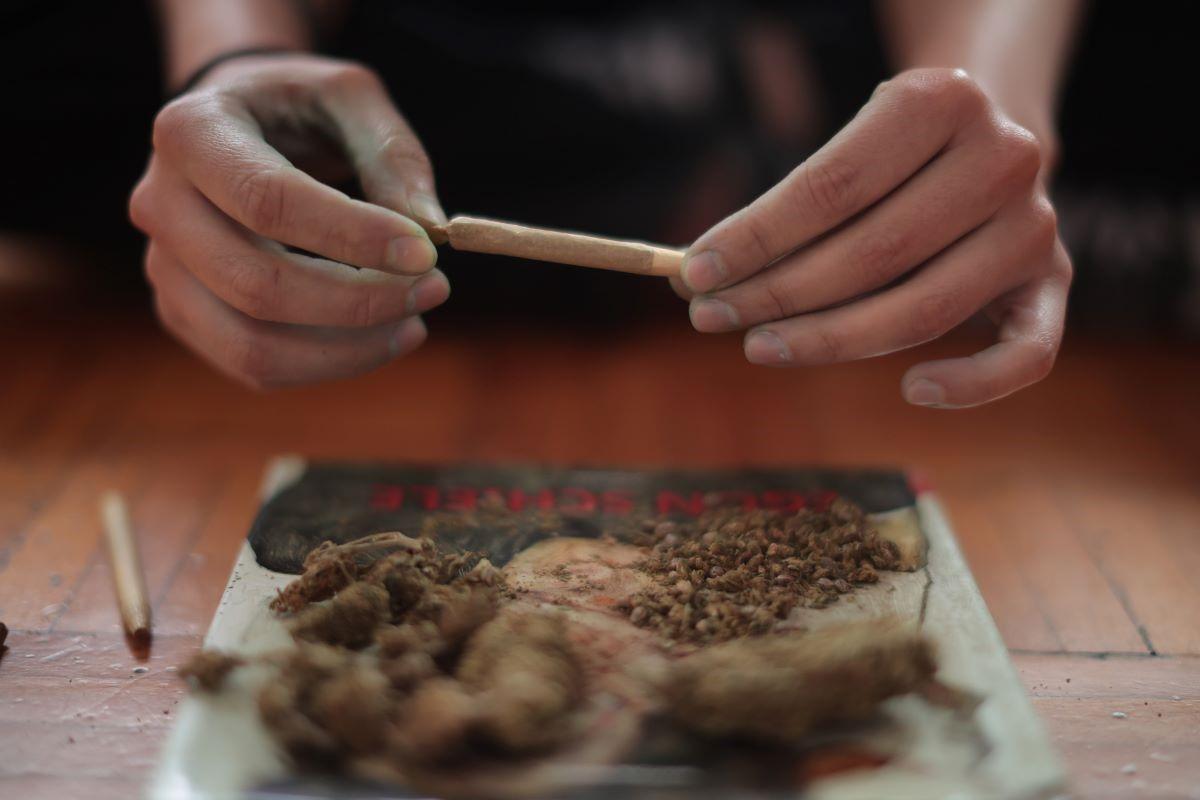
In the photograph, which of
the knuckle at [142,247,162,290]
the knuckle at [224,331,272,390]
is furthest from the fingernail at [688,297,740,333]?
the knuckle at [142,247,162,290]

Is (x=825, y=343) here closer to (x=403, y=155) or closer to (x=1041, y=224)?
(x=1041, y=224)

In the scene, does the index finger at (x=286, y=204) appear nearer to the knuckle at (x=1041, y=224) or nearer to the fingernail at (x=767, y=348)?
the fingernail at (x=767, y=348)

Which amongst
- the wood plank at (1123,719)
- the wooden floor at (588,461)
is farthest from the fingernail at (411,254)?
the wood plank at (1123,719)

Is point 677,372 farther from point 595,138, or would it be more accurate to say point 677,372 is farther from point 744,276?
point 744,276

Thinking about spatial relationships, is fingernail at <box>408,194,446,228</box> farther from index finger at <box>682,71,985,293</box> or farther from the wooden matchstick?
the wooden matchstick

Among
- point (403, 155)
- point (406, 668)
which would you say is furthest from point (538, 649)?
point (403, 155)

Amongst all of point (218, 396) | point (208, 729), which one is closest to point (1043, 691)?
point (208, 729)

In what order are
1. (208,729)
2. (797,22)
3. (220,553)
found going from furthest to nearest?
(797,22), (220,553), (208,729)
